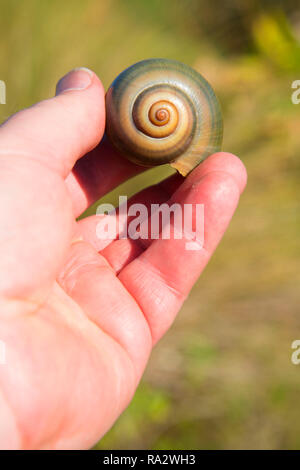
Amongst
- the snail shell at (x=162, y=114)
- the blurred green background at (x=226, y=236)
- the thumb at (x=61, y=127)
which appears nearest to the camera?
the thumb at (x=61, y=127)

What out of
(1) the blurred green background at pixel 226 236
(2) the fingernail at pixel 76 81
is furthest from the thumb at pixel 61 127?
(1) the blurred green background at pixel 226 236

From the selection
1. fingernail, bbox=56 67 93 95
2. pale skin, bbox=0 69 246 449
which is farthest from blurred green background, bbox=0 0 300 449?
fingernail, bbox=56 67 93 95

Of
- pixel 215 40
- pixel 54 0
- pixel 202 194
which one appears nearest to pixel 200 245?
pixel 202 194

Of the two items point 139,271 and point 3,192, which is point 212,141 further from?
point 3,192

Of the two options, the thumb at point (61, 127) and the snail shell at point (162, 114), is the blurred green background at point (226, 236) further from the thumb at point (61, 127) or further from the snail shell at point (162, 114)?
the thumb at point (61, 127)

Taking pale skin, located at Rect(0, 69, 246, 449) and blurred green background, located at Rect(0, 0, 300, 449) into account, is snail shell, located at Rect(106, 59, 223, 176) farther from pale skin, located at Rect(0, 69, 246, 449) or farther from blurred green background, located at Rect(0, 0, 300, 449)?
blurred green background, located at Rect(0, 0, 300, 449)

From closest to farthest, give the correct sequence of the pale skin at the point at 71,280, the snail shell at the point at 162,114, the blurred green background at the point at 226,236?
the pale skin at the point at 71,280
the snail shell at the point at 162,114
the blurred green background at the point at 226,236

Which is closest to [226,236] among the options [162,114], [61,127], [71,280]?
[162,114]
